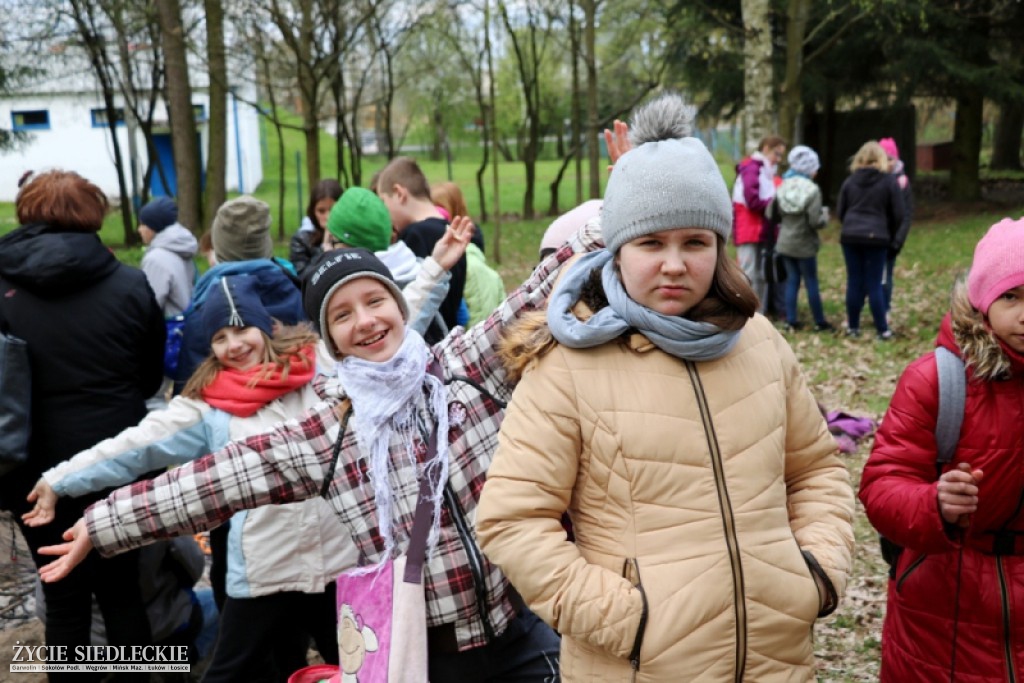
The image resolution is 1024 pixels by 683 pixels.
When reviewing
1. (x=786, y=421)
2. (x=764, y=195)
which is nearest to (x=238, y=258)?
(x=786, y=421)

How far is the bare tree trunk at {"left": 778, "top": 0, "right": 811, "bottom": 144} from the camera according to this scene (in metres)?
16.5

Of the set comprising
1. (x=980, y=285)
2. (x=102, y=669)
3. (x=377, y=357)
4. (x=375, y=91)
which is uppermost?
(x=375, y=91)

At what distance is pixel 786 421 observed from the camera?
238 cm

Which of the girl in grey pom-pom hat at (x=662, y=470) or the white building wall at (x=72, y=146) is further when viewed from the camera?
the white building wall at (x=72, y=146)

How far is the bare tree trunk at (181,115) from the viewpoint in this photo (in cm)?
1560

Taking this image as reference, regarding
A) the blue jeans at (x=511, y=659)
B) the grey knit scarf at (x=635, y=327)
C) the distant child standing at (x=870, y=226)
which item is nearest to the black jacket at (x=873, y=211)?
the distant child standing at (x=870, y=226)

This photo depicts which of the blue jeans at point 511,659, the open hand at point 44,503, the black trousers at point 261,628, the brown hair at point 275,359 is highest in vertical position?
the brown hair at point 275,359

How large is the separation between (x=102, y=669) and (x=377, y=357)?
8.00 ft

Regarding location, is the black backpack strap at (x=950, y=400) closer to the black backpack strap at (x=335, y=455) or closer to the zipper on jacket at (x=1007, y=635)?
the zipper on jacket at (x=1007, y=635)

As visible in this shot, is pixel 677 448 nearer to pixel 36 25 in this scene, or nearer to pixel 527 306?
pixel 527 306

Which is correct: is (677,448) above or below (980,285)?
below

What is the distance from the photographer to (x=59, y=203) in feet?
13.6

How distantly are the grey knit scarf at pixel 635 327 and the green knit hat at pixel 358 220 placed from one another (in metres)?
2.70

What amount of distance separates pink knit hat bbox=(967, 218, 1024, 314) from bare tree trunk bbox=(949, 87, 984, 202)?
20.3 m
